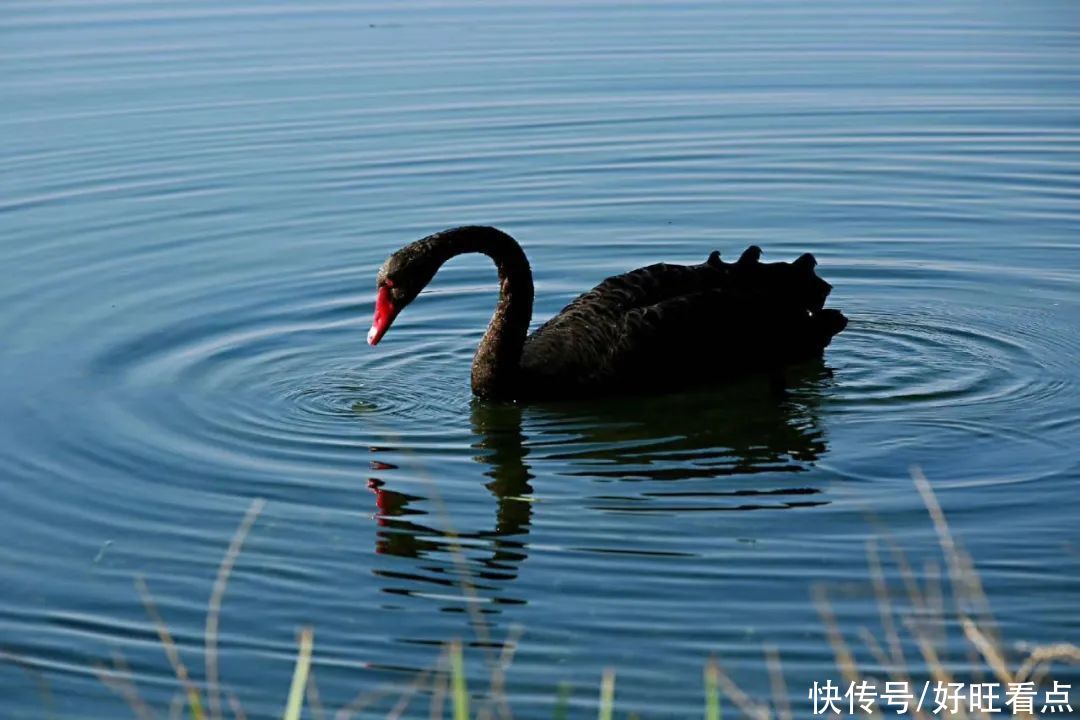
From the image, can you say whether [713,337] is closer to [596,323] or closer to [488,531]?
[596,323]

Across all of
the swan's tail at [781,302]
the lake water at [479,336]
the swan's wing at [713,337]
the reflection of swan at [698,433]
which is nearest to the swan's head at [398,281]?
the lake water at [479,336]

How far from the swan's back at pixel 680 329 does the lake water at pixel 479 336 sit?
6.6 inches

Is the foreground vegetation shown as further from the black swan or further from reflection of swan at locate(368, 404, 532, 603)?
the black swan

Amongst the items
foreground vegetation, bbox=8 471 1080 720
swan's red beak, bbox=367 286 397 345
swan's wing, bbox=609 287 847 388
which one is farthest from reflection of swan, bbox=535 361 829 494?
foreground vegetation, bbox=8 471 1080 720

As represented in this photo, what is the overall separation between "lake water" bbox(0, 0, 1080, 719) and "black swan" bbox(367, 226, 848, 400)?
0.16m

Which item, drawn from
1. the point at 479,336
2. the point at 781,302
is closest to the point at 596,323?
the point at 781,302

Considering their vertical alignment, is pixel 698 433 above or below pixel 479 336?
below

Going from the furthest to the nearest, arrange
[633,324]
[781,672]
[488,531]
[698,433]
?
[633,324]
[698,433]
[488,531]
[781,672]

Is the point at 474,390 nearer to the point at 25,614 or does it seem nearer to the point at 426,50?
the point at 25,614

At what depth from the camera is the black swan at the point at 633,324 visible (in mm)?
7734

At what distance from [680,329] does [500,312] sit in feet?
2.67

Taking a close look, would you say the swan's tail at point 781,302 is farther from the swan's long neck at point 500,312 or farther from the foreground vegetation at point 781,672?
the foreground vegetation at point 781,672

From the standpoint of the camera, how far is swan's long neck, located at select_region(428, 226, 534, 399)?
7.73 meters

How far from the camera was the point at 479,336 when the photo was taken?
9.02 meters
